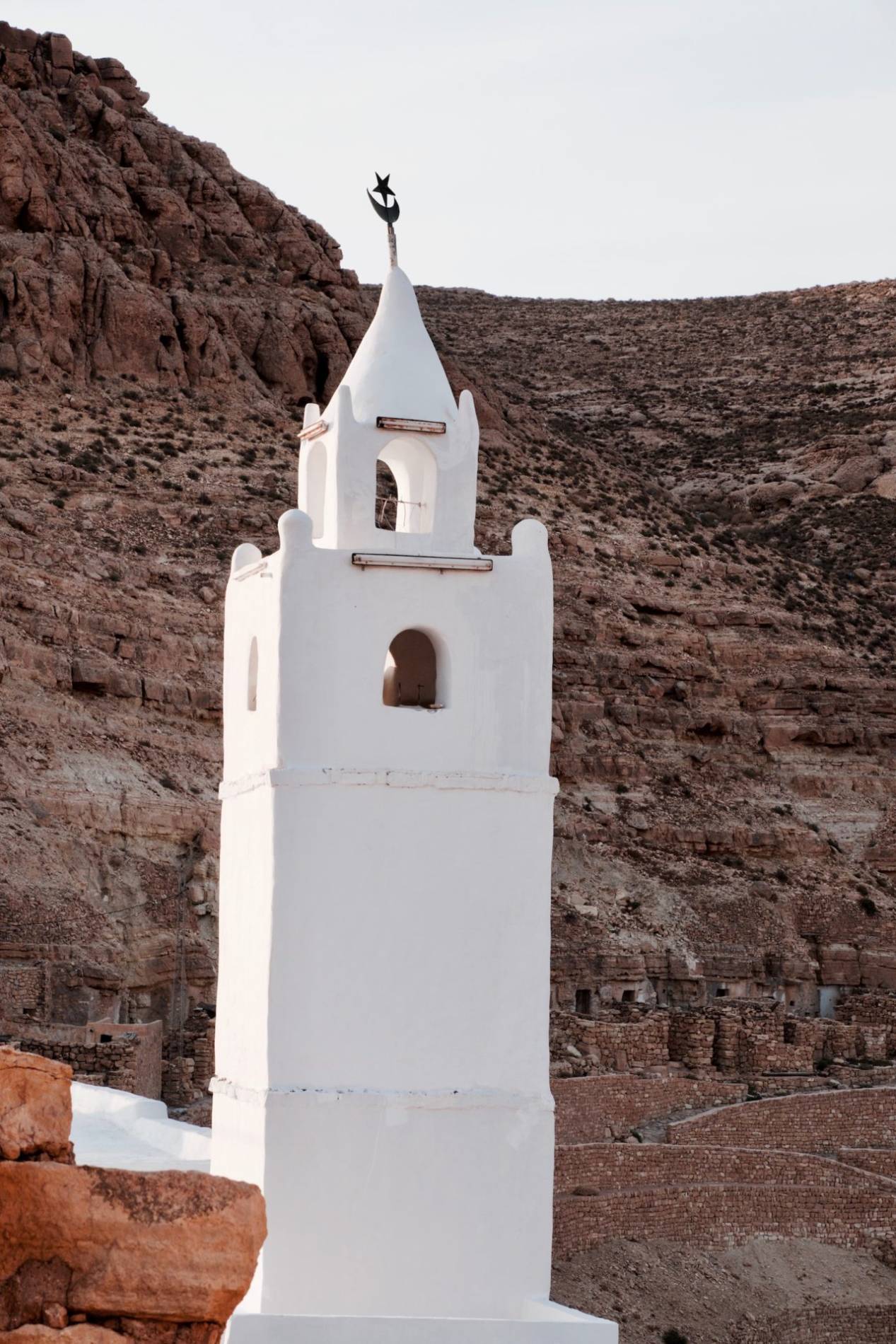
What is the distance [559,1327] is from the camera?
13.8 metres

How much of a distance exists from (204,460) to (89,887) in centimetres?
1983

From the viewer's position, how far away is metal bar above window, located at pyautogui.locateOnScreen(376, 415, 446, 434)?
50.7ft

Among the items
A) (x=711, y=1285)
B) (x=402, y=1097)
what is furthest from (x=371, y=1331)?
(x=711, y=1285)

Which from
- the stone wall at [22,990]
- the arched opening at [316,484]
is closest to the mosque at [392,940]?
the arched opening at [316,484]

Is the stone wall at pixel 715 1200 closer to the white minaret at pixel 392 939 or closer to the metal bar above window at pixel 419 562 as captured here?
the white minaret at pixel 392 939

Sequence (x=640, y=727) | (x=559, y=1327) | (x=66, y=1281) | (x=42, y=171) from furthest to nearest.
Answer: (x=42, y=171) < (x=640, y=727) < (x=559, y=1327) < (x=66, y=1281)

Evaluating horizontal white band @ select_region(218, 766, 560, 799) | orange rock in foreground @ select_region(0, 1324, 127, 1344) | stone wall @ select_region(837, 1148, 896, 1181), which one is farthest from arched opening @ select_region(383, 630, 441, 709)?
stone wall @ select_region(837, 1148, 896, 1181)

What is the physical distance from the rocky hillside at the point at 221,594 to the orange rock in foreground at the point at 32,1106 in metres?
23.0

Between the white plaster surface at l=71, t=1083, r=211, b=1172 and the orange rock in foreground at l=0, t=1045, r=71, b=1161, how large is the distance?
18.8 feet

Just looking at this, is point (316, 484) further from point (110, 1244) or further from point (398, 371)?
point (110, 1244)

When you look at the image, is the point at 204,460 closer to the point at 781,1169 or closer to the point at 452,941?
the point at 781,1169

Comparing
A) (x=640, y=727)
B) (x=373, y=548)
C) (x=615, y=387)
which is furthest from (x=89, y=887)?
(x=615, y=387)

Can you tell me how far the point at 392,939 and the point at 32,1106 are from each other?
543 cm

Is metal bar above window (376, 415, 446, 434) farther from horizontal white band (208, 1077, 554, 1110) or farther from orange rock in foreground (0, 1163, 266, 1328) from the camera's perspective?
orange rock in foreground (0, 1163, 266, 1328)
